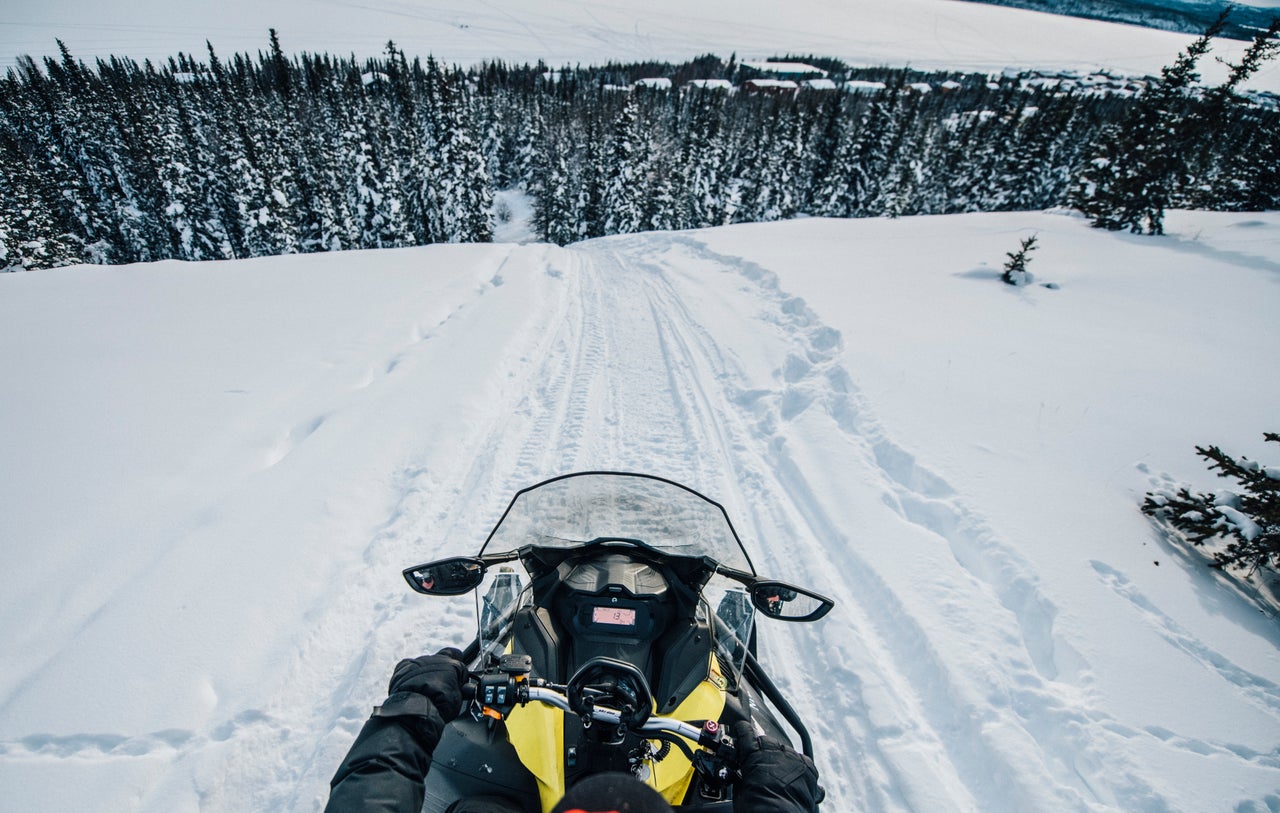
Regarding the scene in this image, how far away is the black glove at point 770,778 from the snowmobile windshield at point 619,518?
0.73 m

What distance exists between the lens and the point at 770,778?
1.56 m

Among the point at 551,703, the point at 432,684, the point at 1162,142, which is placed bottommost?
the point at 432,684

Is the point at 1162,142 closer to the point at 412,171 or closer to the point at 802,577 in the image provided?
the point at 802,577

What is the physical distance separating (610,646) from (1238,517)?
5259 millimetres

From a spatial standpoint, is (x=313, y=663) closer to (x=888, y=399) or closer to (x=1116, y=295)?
(x=888, y=399)

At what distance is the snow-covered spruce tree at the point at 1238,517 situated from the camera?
3699mm

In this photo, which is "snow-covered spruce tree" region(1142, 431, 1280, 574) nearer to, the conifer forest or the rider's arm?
the rider's arm

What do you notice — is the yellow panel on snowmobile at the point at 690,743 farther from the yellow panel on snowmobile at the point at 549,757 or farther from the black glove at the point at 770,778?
the black glove at the point at 770,778

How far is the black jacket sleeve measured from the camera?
1646mm

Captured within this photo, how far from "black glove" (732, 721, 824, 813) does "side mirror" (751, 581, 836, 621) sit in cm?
55

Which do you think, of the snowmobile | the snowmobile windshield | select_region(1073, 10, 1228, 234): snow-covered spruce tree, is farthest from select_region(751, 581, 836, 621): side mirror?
select_region(1073, 10, 1228, 234): snow-covered spruce tree

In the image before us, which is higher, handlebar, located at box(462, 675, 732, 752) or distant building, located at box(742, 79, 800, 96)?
distant building, located at box(742, 79, 800, 96)

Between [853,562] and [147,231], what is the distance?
51.5 meters

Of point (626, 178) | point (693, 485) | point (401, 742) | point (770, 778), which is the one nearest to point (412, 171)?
point (626, 178)
